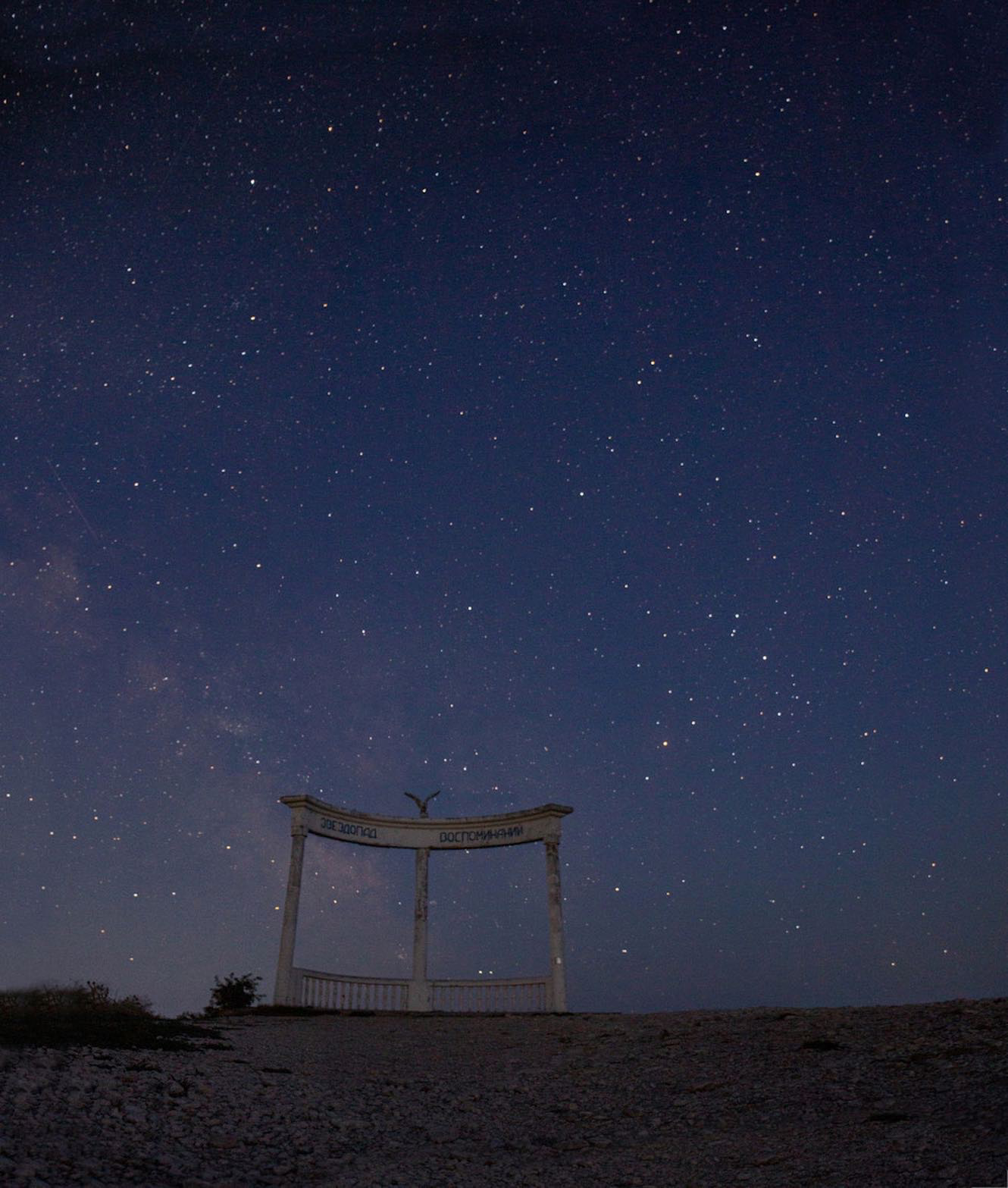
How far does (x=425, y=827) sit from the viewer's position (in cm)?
2428

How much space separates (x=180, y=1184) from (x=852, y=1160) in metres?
4.85

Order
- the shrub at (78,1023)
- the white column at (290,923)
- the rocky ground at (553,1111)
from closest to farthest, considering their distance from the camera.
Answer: the rocky ground at (553,1111), the shrub at (78,1023), the white column at (290,923)

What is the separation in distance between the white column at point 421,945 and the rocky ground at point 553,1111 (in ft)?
33.6

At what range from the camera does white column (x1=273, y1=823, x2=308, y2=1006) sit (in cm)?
2094

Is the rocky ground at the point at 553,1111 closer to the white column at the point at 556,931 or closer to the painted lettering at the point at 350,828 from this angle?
the white column at the point at 556,931

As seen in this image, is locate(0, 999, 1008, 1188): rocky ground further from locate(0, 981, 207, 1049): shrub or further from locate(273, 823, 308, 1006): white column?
locate(273, 823, 308, 1006): white column

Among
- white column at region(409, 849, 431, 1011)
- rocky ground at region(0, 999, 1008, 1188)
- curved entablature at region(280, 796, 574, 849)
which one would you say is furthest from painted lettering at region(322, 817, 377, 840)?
rocky ground at region(0, 999, 1008, 1188)

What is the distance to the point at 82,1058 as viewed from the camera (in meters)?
Result: 8.52

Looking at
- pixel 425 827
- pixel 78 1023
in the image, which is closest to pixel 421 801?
pixel 425 827

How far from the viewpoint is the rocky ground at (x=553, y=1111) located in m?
6.35

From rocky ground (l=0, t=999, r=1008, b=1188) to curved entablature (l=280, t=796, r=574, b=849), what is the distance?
1073 centimetres

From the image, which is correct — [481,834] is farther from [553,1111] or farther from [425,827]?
[553,1111]

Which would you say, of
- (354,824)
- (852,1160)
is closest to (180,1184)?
(852,1160)

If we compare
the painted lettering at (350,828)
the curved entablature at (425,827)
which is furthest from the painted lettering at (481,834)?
the painted lettering at (350,828)
